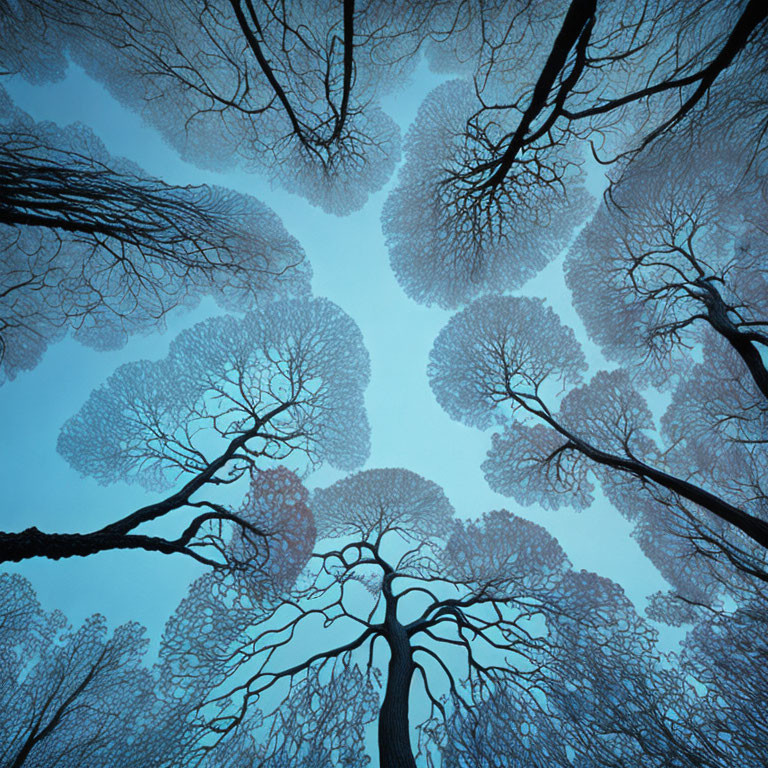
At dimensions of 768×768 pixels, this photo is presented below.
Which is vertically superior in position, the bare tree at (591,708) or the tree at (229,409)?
the tree at (229,409)

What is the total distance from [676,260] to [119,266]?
811 centimetres

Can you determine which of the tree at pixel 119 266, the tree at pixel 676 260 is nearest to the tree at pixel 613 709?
the tree at pixel 676 260

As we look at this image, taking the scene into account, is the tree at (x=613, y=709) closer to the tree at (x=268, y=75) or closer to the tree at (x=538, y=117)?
the tree at (x=538, y=117)

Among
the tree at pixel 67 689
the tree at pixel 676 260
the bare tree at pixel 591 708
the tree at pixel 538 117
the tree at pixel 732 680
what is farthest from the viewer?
the tree at pixel 67 689

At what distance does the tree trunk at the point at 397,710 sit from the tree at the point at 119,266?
481 cm

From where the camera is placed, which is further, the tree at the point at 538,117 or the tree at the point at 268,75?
the tree at the point at 268,75

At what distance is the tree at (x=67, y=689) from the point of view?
14.3ft

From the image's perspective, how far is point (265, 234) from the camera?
14.4ft

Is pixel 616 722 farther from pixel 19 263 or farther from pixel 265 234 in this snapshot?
pixel 19 263

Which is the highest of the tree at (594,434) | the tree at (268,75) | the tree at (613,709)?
the tree at (268,75)

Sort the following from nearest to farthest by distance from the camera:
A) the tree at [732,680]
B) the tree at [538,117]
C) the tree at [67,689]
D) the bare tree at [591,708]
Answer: the tree at [538,117] < the tree at [732,680] < the bare tree at [591,708] < the tree at [67,689]

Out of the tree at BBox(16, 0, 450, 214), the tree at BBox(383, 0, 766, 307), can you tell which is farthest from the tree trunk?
the tree at BBox(16, 0, 450, 214)

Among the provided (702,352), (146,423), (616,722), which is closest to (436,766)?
(616,722)

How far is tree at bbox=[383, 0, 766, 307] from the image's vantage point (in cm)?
Result: 288
